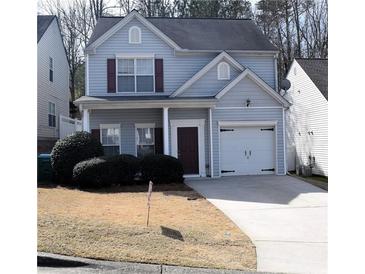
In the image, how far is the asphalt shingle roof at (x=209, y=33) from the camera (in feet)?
66.2

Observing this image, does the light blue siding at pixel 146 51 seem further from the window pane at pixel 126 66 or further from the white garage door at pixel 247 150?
the white garage door at pixel 247 150

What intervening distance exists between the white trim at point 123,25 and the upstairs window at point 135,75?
111 centimetres

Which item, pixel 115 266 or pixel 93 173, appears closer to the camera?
pixel 115 266

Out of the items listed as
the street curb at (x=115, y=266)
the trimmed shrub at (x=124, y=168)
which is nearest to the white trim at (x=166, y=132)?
the trimmed shrub at (x=124, y=168)

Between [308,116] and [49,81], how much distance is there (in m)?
14.5

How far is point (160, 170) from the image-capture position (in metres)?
15.6

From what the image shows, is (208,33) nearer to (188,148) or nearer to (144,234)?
(188,148)

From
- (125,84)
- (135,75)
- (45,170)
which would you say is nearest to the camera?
(45,170)

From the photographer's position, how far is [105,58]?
18.9 metres

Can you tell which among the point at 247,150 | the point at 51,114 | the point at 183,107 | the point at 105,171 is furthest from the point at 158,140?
the point at 51,114

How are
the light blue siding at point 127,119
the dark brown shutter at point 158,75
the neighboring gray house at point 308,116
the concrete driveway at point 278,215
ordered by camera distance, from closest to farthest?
the concrete driveway at point 278,215, the light blue siding at point 127,119, the dark brown shutter at point 158,75, the neighboring gray house at point 308,116
